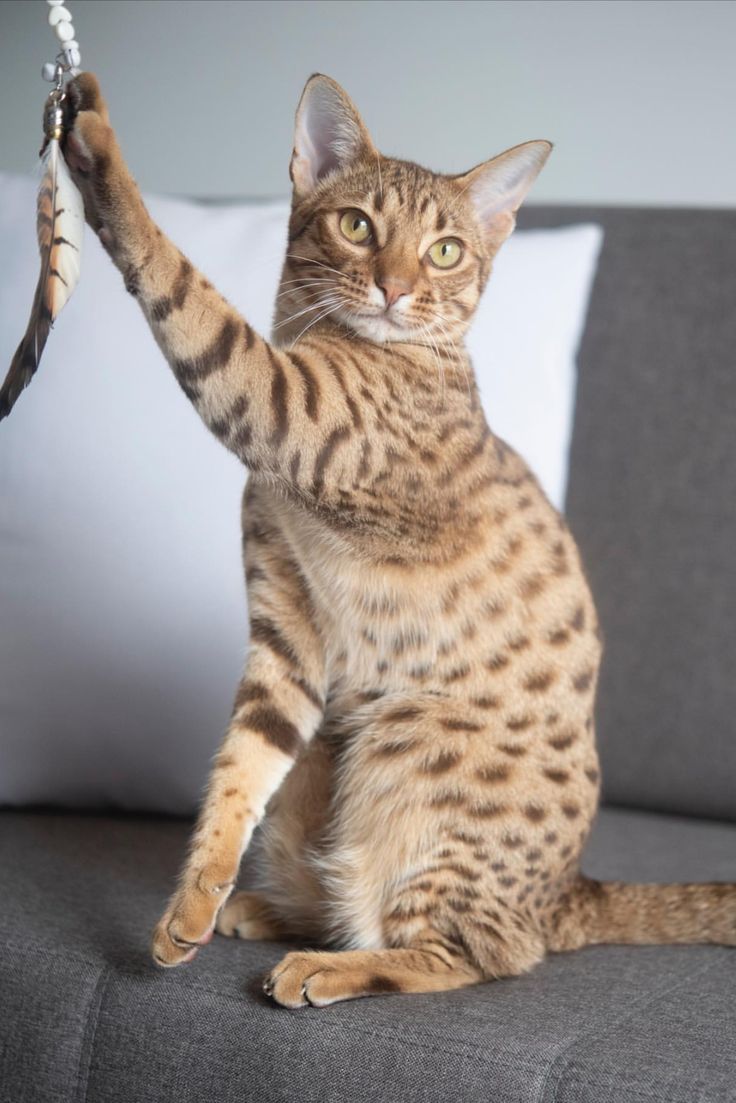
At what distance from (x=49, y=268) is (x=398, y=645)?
559 mm

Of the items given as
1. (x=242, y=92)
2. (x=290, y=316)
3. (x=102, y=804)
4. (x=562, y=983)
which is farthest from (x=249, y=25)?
(x=562, y=983)

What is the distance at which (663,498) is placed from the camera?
2.08m

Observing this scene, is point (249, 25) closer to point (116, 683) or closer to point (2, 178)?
point (2, 178)

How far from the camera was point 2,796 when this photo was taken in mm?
1771

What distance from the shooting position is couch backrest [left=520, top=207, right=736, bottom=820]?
2039 millimetres

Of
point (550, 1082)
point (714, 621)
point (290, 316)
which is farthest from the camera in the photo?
point (714, 621)

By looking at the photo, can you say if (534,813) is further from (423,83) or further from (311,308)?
(423,83)

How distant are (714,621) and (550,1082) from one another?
3.69 feet

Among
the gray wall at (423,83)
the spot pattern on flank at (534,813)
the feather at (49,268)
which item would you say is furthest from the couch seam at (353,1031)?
the gray wall at (423,83)

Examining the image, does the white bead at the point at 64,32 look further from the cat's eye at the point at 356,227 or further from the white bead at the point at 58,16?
the cat's eye at the point at 356,227

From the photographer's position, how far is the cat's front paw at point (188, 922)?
1.21 metres

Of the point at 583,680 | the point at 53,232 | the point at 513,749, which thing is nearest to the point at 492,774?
the point at 513,749

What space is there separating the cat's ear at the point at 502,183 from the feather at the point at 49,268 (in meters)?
0.52

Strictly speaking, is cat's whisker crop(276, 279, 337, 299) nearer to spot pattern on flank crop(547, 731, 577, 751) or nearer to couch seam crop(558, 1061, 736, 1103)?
spot pattern on flank crop(547, 731, 577, 751)
